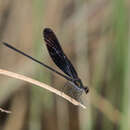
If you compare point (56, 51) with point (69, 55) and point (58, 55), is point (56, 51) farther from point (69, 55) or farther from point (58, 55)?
point (69, 55)

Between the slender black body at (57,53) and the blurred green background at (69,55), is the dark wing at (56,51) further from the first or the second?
the blurred green background at (69,55)

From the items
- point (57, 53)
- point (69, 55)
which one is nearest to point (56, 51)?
point (57, 53)

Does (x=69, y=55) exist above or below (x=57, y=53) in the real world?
above

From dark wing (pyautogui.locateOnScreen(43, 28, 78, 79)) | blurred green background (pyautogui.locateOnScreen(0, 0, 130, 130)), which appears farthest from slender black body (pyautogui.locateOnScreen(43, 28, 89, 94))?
blurred green background (pyautogui.locateOnScreen(0, 0, 130, 130))

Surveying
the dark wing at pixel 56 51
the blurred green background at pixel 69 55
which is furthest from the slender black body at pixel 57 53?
the blurred green background at pixel 69 55

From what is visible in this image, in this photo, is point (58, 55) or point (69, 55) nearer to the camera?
point (58, 55)

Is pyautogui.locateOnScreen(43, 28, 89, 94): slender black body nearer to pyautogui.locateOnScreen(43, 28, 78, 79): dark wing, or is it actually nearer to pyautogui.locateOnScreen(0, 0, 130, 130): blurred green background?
pyautogui.locateOnScreen(43, 28, 78, 79): dark wing

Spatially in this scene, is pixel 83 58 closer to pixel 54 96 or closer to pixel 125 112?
pixel 54 96

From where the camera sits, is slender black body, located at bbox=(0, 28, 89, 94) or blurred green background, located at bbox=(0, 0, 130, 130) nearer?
slender black body, located at bbox=(0, 28, 89, 94)
